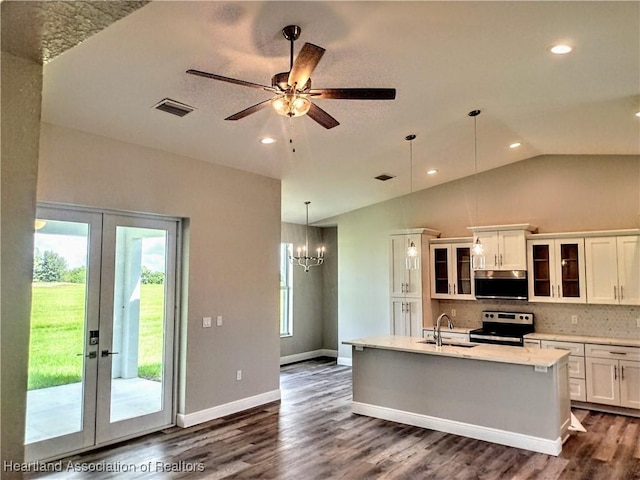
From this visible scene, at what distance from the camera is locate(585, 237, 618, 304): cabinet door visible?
5.70 meters

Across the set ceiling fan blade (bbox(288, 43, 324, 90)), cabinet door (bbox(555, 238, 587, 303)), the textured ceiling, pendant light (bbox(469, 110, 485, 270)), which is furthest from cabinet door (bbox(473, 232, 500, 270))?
the textured ceiling

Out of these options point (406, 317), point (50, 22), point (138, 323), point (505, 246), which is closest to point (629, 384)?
point (505, 246)

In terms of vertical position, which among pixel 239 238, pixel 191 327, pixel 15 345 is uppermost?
pixel 239 238

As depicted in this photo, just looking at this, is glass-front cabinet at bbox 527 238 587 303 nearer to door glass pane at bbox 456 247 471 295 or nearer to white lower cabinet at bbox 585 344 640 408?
white lower cabinet at bbox 585 344 640 408

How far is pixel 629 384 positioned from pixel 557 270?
1.59 m

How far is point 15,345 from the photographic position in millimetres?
1672

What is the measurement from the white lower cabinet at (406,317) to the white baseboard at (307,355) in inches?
88.6

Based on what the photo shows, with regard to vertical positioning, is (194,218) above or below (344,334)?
above

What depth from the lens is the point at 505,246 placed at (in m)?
6.40

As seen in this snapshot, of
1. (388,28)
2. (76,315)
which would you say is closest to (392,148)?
(388,28)

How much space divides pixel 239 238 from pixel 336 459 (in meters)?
2.80

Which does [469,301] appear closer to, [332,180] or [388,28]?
[332,180]

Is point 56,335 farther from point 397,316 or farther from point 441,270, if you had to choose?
point 441,270

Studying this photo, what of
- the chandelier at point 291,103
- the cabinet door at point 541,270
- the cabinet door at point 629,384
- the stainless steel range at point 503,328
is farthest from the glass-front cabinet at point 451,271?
the chandelier at point 291,103
